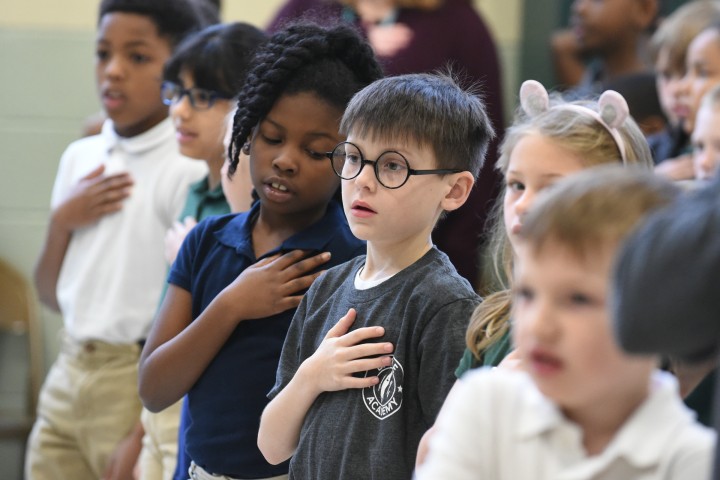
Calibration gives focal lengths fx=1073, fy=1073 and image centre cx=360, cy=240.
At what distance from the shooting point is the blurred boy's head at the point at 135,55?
302 cm

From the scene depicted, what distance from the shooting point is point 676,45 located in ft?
11.1

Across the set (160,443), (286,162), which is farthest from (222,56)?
(160,443)

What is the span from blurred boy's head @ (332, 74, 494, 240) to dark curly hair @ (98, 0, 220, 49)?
1.52 m

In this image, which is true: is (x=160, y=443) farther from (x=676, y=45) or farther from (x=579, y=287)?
(x=676, y=45)

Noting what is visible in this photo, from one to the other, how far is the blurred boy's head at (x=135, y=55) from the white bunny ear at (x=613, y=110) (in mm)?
1686

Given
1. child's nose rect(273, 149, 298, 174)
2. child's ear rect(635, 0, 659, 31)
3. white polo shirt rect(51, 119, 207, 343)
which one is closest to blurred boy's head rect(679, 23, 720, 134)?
child's ear rect(635, 0, 659, 31)

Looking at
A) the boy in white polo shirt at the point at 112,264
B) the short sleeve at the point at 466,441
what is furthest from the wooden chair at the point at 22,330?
the short sleeve at the point at 466,441

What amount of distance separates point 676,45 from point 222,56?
1.54 metres

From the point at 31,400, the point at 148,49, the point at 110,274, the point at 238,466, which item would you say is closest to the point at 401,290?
the point at 238,466

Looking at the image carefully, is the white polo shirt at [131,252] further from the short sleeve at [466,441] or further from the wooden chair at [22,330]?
the short sleeve at [466,441]

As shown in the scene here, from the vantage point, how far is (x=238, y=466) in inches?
77.0

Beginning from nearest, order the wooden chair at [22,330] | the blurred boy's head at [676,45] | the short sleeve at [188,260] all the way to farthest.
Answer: the short sleeve at [188,260] → the blurred boy's head at [676,45] → the wooden chair at [22,330]

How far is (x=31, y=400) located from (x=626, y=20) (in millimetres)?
2729

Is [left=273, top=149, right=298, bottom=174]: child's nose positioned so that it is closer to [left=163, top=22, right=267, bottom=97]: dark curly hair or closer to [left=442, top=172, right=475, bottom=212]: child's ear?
[left=442, top=172, right=475, bottom=212]: child's ear
